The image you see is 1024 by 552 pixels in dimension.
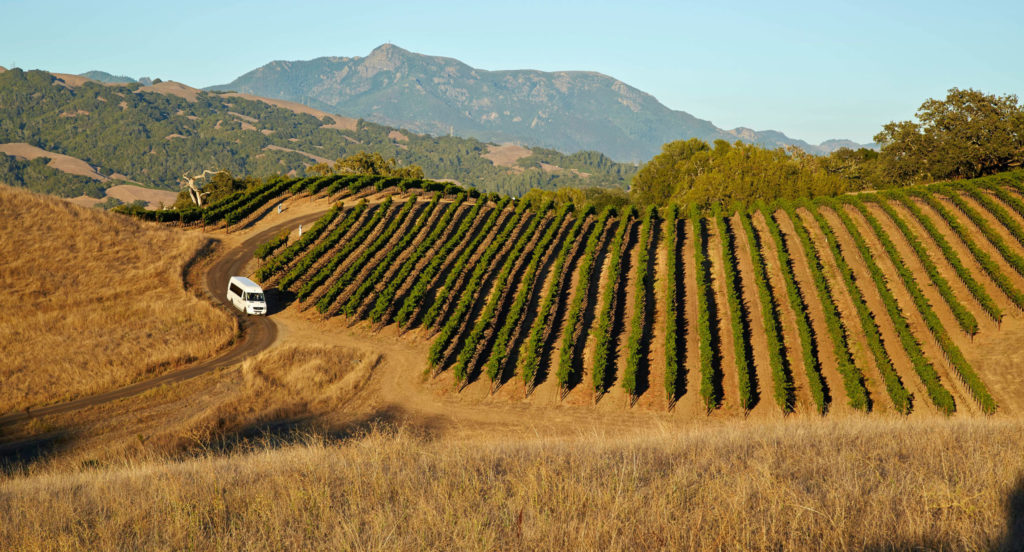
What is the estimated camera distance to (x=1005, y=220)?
145ft

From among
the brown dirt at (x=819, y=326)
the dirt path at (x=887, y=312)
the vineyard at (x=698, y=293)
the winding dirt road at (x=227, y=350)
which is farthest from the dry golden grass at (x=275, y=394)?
the dirt path at (x=887, y=312)

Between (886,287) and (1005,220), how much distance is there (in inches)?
548

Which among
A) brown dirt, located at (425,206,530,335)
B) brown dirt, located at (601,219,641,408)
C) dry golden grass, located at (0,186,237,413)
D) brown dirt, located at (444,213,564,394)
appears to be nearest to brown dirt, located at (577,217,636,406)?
brown dirt, located at (601,219,641,408)

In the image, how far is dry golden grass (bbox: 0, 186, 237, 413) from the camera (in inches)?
1188

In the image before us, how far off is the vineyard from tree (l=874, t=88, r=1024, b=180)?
13.2 metres

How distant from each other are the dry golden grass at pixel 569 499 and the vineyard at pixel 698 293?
20077mm

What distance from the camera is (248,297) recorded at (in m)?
40.1

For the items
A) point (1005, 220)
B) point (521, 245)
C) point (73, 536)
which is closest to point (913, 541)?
point (73, 536)

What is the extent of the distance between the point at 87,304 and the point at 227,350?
35.7 feet

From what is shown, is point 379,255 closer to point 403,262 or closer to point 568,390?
point 403,262

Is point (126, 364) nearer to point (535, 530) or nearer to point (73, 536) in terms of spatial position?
point (73, 536)

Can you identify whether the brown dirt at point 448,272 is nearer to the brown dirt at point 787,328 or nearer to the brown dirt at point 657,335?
the brown dirt at point 657,335

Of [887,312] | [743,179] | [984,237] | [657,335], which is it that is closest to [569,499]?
[657,335]

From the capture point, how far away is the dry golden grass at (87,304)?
30.2 meters
